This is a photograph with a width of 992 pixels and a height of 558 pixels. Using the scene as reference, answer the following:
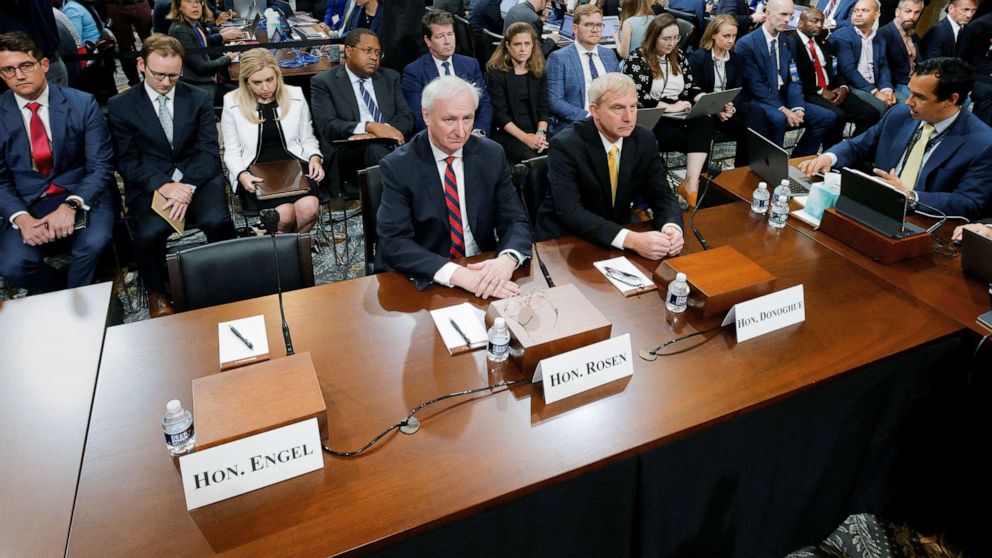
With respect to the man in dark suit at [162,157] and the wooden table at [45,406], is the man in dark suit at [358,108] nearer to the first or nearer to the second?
the man in dark suit at [162,157]

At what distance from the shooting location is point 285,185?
3312 millimetres

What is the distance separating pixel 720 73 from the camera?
15.3 feet

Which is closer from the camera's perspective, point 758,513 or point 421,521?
point 421,521

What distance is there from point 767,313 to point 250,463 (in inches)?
58.3

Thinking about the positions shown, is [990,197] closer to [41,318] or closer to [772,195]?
[772,195]

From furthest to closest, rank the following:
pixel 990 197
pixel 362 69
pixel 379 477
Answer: pixel 362 69 < pixel 990 197 < pixel 379 477

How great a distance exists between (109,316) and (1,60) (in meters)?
1.79

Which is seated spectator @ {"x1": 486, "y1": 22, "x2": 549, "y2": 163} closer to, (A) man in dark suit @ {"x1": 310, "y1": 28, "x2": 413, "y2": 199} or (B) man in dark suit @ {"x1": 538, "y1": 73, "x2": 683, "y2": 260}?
(A) man in dark suit @ {"x1": 310, "y1": 28, "x2": 413, "y2": 199}

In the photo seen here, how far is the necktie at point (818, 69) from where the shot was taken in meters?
5.02

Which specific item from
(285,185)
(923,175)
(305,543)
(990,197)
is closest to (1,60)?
(285,185)

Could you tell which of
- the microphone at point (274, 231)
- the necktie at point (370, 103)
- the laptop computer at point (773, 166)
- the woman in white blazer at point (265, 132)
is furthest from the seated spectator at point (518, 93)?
the microphone at point (274, 231)

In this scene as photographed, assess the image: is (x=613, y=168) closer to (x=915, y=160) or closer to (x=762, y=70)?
(x=915, y=160)

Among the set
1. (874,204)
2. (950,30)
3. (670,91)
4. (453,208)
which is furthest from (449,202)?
(950,30)

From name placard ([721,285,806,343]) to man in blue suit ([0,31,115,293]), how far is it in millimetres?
2885
